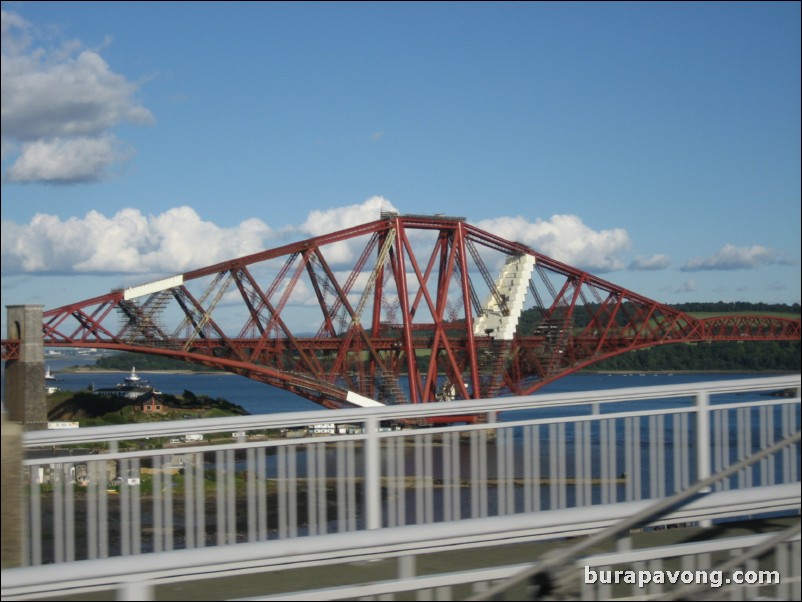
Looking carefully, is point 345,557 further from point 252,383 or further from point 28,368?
point 252,383

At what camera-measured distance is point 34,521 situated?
5754 millimetres

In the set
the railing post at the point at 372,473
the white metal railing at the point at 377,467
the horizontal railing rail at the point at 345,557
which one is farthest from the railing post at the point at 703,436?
the railing post at the point at 372,473

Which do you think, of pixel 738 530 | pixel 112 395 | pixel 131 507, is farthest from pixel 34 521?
pixel 112 395

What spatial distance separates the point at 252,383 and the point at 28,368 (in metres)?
59.3

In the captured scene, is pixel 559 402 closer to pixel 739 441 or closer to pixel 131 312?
Result: pixel 739 441

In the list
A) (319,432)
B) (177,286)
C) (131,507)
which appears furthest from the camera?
(177,286)

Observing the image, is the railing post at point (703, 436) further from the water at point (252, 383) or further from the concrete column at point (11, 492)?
the water at point (252, 383)

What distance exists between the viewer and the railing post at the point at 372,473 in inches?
242

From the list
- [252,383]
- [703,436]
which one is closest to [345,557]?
[703,436]

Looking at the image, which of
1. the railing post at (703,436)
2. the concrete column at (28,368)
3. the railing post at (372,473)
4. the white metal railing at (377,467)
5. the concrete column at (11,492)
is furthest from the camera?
the concrete column at (28,368)

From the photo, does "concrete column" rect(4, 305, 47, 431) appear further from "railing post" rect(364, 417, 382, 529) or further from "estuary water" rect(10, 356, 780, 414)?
"railing post" rect(364, 417, 382, 529)

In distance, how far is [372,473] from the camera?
6219 millimetres

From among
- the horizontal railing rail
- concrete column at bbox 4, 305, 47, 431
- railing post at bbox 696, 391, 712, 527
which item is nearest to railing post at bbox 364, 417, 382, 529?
the horizontal railing rail

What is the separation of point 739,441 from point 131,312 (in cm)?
3258
